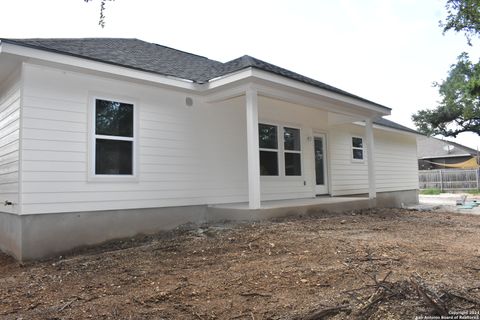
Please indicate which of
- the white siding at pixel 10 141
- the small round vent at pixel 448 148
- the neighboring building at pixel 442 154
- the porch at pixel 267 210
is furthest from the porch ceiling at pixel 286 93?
the small round vent at pixel 448 148

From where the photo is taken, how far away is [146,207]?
22.8 ft

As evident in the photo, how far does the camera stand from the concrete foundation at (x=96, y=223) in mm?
5609

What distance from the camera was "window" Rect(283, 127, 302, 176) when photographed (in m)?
10.0

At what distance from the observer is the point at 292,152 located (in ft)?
33.3

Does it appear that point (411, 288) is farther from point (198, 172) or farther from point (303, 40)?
point (303, 40)

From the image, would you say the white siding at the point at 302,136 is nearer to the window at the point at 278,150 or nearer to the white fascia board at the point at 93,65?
the window at the point at 278,150

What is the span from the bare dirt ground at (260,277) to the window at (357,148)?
6.65 meters

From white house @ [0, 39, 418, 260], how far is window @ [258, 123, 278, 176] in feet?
0.12

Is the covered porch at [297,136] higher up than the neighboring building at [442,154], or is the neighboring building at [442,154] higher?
the neighboring building at [442,154]

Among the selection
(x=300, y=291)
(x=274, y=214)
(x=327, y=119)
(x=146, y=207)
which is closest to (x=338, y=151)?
(x=327, y=119)

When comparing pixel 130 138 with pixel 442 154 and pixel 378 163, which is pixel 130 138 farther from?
pixel 442 154

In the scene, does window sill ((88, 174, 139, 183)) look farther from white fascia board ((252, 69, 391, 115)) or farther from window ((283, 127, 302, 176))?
window ((283, 127, 302, 176))

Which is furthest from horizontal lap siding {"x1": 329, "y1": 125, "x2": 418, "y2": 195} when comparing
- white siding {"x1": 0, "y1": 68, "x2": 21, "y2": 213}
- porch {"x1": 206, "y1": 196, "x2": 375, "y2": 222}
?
white siding {"x1": 0, "y1": 68, "x2": 21, "y2": 213}

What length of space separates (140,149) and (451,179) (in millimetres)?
27293
